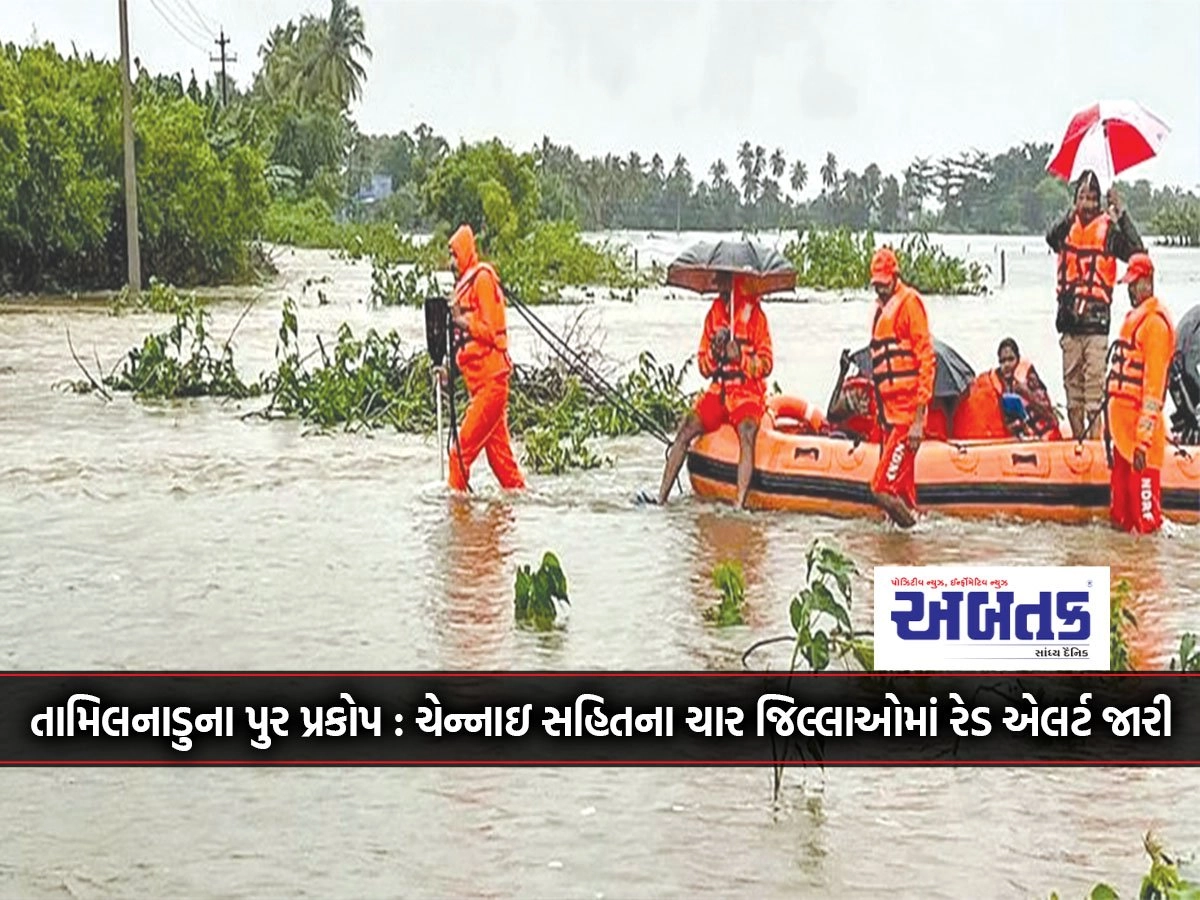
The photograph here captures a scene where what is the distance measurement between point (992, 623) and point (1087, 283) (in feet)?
19.5

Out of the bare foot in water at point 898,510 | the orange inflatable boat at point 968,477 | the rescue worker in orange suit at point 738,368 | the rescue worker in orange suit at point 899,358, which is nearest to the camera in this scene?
the rescue worker in orange suit at point 899,358

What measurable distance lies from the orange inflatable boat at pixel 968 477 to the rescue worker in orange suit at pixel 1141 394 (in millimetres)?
263

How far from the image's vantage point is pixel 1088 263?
36.2 feet

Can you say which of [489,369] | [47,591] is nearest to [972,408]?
[489,369]

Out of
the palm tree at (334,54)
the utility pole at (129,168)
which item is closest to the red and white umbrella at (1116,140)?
the utility pole at (129,168)

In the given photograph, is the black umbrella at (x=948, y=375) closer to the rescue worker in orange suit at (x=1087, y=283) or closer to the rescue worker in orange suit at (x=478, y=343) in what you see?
the rescue worker in orange suit at (x=1087, y=283)

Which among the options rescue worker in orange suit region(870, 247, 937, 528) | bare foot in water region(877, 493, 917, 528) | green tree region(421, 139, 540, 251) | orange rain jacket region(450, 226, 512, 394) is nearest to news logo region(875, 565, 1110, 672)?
rescue worker in orange suit region(870, 247, 937, 528)

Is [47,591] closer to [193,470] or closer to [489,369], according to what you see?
[489,369]

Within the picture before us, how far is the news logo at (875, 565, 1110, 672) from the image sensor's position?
5.59 metres

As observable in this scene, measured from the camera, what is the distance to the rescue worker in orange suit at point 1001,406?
10891 mm

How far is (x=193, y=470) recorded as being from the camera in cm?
1321

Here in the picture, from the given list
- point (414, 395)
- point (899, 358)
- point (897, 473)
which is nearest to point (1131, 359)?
point (899, 358)

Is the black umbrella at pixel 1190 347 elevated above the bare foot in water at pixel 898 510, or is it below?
above

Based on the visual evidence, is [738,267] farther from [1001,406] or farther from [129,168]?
[129,168]
